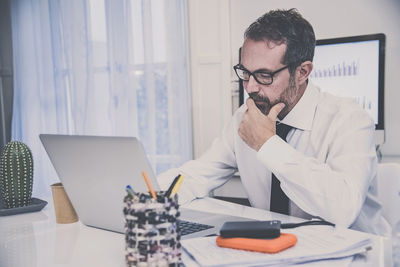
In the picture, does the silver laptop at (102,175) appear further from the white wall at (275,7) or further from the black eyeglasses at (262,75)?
the white wall at (275,7)

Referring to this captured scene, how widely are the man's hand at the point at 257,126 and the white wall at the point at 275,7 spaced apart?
1495 mm

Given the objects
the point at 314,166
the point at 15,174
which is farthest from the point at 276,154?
the point at 15,174

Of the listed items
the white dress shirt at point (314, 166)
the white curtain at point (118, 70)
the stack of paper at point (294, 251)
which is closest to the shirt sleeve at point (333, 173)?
the white dress shirt at point (314, 166)

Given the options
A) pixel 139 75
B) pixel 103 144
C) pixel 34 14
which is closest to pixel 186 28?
pixel 139 75

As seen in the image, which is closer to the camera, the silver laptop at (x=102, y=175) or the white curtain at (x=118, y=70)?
the silver laptop at (x=102, y=175)

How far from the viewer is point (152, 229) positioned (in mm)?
604

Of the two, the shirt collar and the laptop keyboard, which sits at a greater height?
the shirt collar

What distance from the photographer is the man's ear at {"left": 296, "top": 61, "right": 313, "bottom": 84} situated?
1348mm

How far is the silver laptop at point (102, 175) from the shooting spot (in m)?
0.83

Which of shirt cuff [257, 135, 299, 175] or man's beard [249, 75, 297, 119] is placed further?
man's beard [249, 75, 297, 119]

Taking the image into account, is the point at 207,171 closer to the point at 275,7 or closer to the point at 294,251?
the point at 294,251

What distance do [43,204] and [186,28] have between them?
7.03ft

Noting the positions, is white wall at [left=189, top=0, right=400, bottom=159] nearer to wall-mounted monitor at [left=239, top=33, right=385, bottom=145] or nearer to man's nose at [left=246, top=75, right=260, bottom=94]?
wall-mounted monitor at [left=239, top=33, right=385, bottom=145]

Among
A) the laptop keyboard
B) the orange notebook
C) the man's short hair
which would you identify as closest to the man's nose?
the man's short hair
